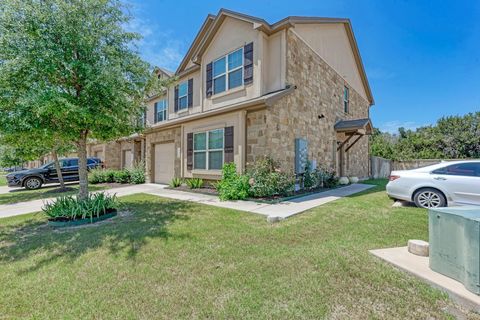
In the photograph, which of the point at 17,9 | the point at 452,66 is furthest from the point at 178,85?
the point at 452,66

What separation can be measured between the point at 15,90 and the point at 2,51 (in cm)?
82

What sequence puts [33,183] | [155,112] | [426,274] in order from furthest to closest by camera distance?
[155,112], [33,183], [426,274]

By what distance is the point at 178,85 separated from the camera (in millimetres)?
13148

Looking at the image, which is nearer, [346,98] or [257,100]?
[257,100]

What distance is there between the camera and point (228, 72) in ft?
32.9

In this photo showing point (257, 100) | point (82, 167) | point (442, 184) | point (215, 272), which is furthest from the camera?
point (257, 100)

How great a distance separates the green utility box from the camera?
2.28 metres

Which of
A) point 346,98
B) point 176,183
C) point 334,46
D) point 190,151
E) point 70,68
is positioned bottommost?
point 176,183

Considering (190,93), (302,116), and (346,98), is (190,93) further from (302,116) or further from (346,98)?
(346,98)

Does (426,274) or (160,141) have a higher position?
(160,141)

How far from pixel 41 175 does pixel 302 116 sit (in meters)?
16.2

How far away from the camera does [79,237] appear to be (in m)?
4.43

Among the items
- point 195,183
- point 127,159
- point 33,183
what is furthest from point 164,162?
point 33,183

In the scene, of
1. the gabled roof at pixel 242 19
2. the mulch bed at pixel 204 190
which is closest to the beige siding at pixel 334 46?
the gabled roof at pixel 242 19
